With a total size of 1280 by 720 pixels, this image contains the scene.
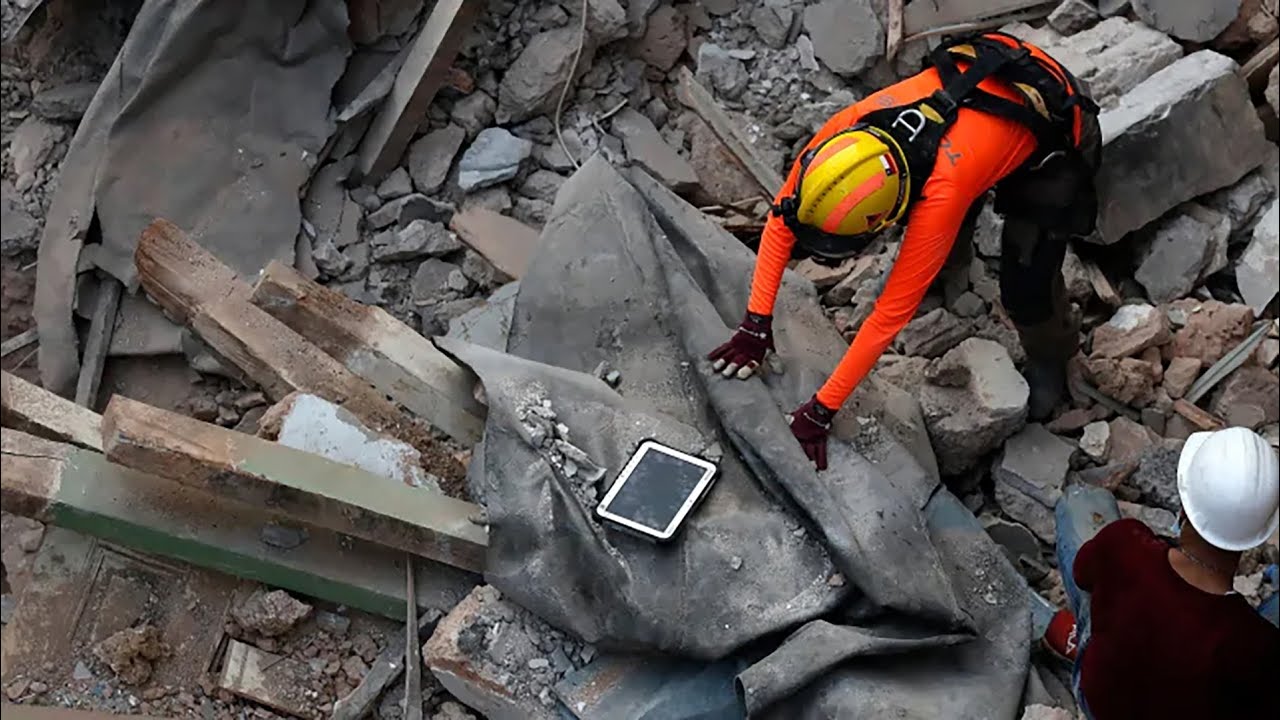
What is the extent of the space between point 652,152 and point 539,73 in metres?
0.58

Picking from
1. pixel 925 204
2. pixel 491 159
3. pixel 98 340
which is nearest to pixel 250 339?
pixel 98 340

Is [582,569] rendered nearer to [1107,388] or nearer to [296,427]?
[296,427]

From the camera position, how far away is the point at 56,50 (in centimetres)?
510

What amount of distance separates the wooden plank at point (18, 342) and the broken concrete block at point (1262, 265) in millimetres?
4716

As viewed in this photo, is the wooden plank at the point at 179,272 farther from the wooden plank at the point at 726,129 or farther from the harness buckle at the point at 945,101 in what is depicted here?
the harness buckle at the point at 945,101

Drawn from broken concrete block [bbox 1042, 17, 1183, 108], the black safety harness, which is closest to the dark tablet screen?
the black safety harness

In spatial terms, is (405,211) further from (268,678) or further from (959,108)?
(959,108)

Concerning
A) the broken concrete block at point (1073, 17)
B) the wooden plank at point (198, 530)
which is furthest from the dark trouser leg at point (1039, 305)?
the wooden plank at point (198, 530)

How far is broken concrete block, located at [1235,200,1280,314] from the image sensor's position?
15.9 feet

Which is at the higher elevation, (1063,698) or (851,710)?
(851,710)

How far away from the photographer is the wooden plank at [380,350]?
4277mm

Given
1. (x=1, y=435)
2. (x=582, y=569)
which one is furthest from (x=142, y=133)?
(x=582, y=569)

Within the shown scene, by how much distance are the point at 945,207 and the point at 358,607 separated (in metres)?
2.22

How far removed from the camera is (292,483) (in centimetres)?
379
